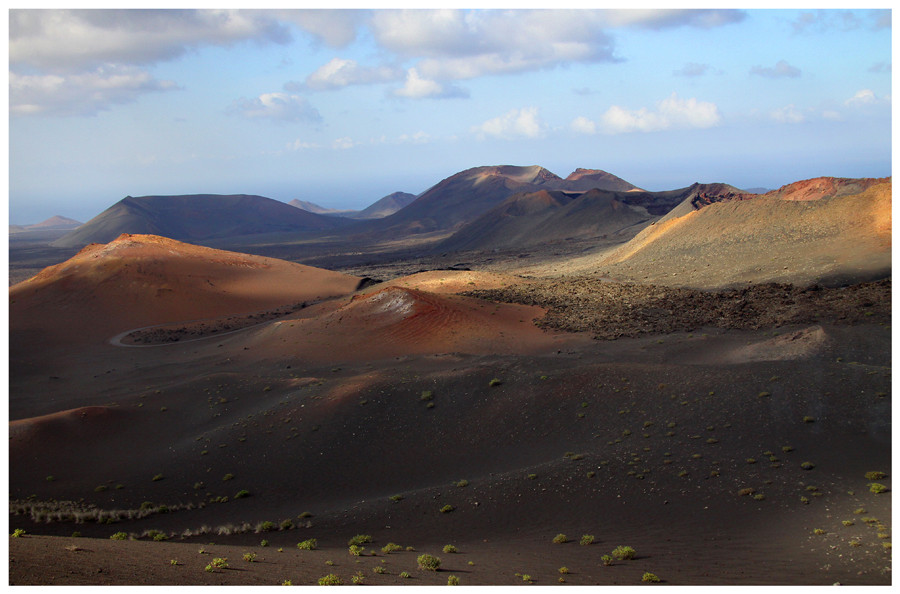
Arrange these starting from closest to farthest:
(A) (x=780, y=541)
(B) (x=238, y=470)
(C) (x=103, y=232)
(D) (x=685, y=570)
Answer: (D) (x=685, y=570)
(A) (x=780, y=541)
(B) (x=238, y=470)
(C) (x=103, y=232)

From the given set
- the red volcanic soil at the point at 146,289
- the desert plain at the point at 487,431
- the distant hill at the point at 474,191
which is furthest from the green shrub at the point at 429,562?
the distant hill at the point at 474,191

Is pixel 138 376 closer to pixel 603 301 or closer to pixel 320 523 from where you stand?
pixel 320 523

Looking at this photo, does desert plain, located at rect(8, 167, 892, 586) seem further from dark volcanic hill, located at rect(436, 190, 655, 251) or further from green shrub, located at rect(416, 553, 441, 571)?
dark volcanic hill, located at rect(436, 190, 655, 251)

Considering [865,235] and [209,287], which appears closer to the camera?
[865,235]

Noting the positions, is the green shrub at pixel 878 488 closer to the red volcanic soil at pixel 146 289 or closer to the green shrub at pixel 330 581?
the green shrub at pixel 330 581

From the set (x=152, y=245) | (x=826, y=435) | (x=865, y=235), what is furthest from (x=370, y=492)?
(x=152, y=245)
